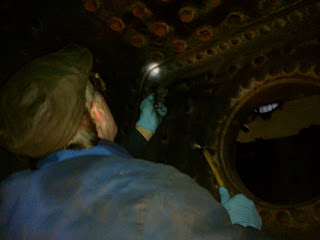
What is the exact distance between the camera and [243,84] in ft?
6.96

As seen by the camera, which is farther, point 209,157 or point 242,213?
point 209,157

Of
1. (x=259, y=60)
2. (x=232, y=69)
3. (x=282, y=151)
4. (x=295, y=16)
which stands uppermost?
(x=295, y=16)

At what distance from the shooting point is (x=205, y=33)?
6.40ft

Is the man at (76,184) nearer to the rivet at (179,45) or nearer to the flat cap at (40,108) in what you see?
the flat cap at (40,108)

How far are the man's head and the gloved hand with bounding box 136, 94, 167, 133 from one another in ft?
3.09

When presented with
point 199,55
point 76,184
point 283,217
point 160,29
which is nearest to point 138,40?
point 160,29

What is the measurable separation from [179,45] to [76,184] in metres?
1.62

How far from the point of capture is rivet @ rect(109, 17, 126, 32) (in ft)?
6.02

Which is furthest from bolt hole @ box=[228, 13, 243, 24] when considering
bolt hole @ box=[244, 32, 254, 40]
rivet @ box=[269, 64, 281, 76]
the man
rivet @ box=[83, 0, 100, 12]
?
the man

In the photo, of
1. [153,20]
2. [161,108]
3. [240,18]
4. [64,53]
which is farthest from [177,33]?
[64,53]

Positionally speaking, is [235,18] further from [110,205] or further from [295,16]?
[110,205]

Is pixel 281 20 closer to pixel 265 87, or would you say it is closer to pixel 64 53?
pixel 265 87

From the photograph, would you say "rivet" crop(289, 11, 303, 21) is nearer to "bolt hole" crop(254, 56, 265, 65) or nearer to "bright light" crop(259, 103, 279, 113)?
"bolt hole" crop(254, 56, 265, 65)

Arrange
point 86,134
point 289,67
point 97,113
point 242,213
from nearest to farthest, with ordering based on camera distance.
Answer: point 86,134 < point 97,113 < point 242,213 < point 289,67
